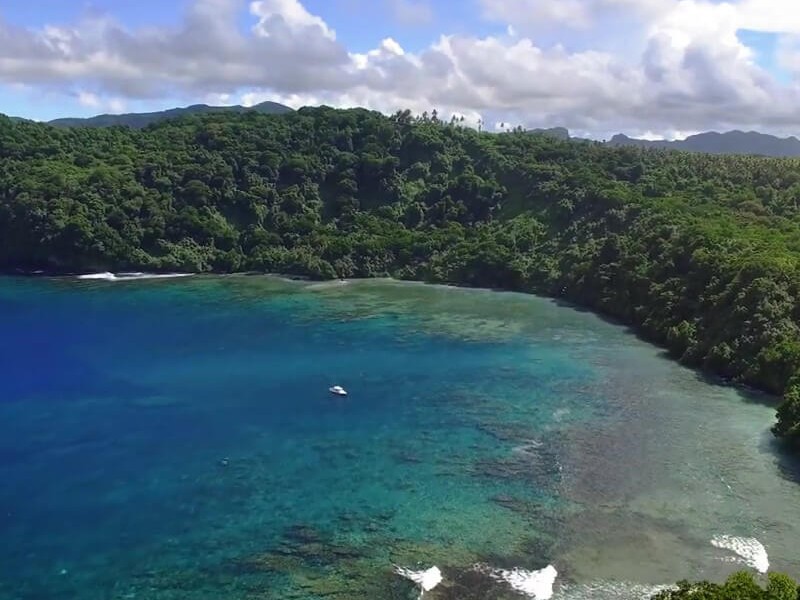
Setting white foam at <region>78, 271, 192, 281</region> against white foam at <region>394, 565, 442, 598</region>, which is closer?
white foam at <region>394, 565, 442, 598</region>

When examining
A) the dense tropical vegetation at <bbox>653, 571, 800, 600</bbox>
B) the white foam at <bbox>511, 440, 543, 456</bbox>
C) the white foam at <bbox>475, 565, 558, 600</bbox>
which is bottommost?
the white foam at <bbox>475, 565, 558, 600</bbox>

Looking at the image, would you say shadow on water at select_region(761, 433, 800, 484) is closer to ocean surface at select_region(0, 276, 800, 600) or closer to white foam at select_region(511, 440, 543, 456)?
ocean surface at select_region(0, 276, 800, 600)

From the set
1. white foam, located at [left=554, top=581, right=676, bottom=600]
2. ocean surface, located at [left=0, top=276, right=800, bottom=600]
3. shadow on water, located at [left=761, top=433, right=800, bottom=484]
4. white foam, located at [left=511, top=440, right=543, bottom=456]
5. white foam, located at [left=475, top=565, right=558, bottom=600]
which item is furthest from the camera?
white foam, located at [left=511, top=440, right=543, bottom=456]

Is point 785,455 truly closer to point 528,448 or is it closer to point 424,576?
point 528,448

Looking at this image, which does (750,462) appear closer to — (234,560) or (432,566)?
(432,566)

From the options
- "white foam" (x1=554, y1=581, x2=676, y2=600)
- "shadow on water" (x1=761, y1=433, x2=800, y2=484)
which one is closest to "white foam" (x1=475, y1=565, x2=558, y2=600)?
"white foam" (x1=554, y1=581, x2=676, y2=600)

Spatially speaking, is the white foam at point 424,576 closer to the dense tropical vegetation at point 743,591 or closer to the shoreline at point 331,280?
the dense tropical vegetation at point 743,591

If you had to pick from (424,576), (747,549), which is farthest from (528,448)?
(424,576)
